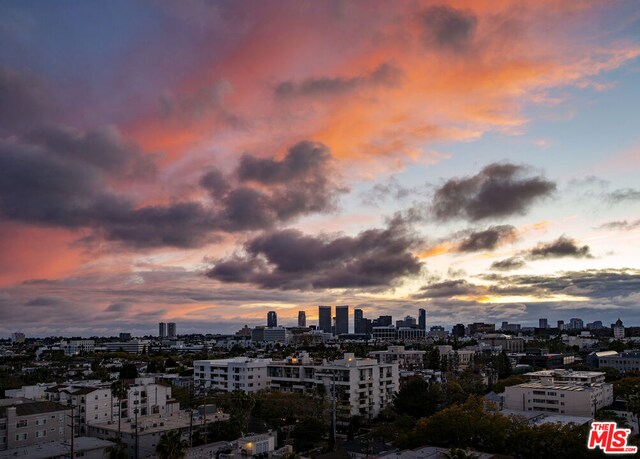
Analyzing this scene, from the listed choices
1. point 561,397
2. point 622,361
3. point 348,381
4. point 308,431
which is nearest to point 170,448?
point 308,431

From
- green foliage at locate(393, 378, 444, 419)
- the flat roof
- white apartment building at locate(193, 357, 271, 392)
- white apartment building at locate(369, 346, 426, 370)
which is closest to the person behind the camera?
the flat roof

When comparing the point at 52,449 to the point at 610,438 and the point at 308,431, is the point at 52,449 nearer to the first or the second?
the point at 308,431

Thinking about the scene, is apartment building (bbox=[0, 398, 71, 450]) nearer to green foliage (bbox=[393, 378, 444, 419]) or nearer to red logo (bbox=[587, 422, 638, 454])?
green foliage (bbox=[393, 378, 444, 419])

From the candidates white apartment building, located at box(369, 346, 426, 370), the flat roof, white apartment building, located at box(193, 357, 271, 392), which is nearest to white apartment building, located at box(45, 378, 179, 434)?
the flat roof

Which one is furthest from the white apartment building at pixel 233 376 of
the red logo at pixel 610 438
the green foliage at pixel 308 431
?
the red logo at pixel 610 438

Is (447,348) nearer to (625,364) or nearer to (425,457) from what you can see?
(625,364)

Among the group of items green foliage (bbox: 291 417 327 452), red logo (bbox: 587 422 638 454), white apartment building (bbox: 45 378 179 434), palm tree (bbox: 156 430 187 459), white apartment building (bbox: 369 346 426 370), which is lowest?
white apartment building (bbox: 369 346 426 370)
